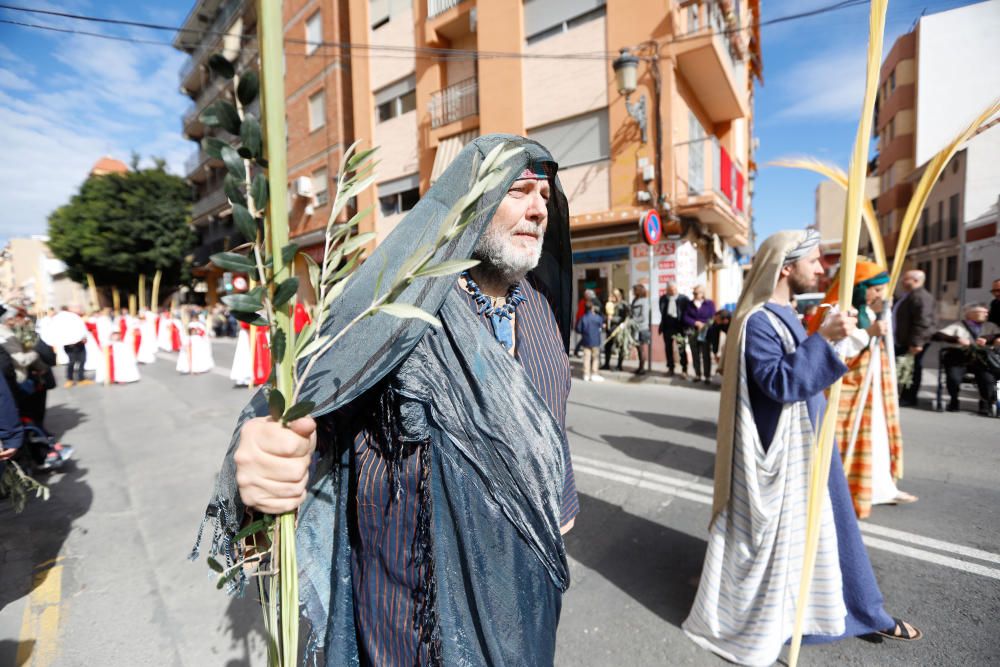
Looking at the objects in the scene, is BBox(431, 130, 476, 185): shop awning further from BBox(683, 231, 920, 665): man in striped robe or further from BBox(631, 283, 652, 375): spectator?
BBox(683, 231, 920, 665): man in striped robe

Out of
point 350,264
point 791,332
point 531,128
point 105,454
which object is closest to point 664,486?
point 791,332

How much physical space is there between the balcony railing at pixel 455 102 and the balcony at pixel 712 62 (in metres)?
5.73

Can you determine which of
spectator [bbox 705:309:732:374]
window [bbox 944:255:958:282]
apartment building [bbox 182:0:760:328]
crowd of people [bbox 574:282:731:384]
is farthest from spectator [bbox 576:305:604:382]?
window [bbox 944:255:958:282]

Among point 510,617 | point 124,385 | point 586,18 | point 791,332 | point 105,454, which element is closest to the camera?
point 510,617

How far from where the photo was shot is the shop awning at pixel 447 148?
1409 cm

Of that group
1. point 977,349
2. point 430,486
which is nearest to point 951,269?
point 977,349

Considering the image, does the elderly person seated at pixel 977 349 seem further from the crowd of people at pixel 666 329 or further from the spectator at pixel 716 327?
the crowd of people at pixel 666 329

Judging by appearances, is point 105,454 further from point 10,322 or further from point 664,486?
point 664,486

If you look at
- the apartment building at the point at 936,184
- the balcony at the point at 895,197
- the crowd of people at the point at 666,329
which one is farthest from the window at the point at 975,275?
the crowd of people at the point at 666,329

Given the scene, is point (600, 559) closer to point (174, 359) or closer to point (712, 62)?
point (712, 62)

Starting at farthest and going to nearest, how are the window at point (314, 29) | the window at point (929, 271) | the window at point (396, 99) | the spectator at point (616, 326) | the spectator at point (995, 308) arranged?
the window at point (929, 271) < the window at point (314, 29) < the window at point (396, 99) < the spectator at point (616, 326) < the spectator at point (995, 308)

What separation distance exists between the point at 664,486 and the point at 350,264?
3.88 metres

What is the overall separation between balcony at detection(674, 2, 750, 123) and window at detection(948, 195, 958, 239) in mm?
14246

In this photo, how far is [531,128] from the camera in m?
12.6
